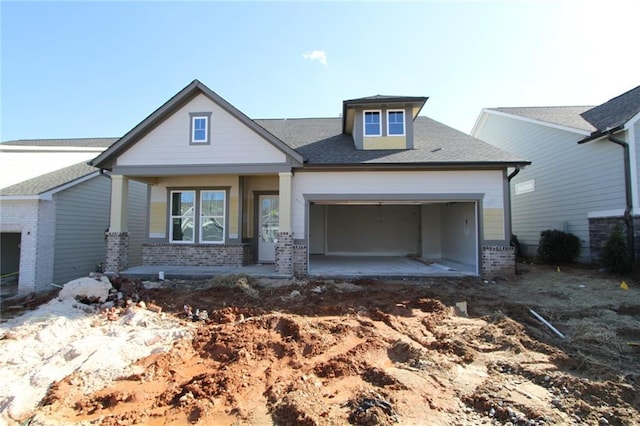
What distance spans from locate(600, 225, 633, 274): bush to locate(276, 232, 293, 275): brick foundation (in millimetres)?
9313

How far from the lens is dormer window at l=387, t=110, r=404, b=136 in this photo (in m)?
11.5

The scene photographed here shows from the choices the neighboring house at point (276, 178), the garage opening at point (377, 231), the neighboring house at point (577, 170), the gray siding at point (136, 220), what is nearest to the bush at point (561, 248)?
the neighboring house at point (577, 170)

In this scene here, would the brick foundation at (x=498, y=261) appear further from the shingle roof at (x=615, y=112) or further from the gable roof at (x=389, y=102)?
the gable roof at (x=389, y=102)

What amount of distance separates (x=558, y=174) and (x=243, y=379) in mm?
14261

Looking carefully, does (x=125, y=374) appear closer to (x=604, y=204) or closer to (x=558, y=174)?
(x=604, y=204)

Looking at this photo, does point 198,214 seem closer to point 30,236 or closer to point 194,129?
point 194,129

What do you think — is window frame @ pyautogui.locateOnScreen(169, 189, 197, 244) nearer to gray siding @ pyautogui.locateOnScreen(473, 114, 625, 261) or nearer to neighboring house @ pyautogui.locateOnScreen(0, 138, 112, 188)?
neighboring house @ pyautogui.locateOnScreen(0, 138, 112, 188)

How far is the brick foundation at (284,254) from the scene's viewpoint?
389 inches

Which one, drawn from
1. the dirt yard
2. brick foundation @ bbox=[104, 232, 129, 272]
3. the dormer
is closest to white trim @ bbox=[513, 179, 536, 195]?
the dormer

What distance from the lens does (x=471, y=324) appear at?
600 centimetres

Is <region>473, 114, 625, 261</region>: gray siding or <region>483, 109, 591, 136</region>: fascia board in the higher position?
<region>483, 109, 591, 136</region>: fascia board

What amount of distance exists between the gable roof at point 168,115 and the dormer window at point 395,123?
3773 millimetres

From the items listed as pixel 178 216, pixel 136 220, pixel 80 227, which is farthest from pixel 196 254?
pixel 136 220

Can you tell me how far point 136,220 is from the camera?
15383 millimetres
